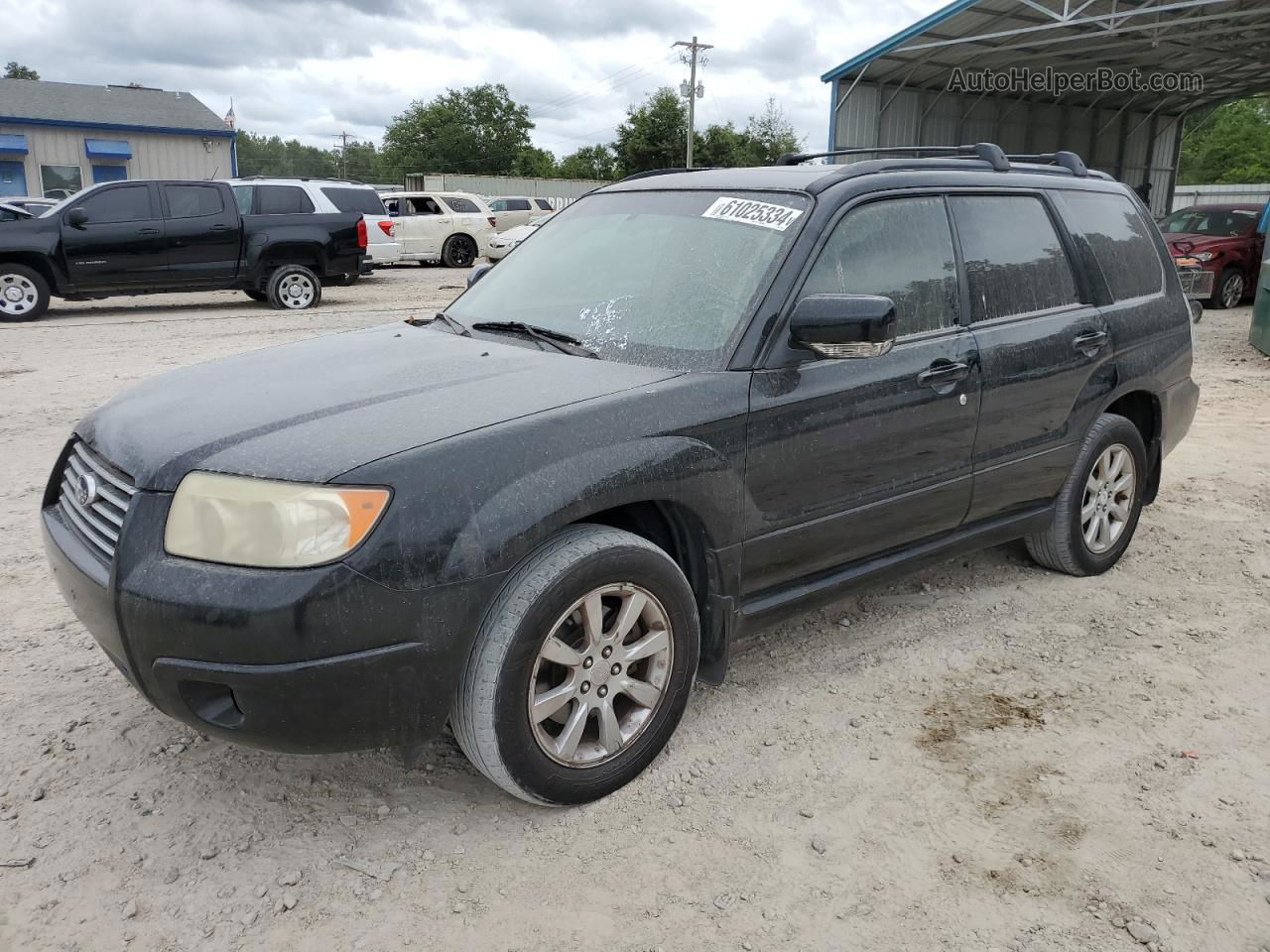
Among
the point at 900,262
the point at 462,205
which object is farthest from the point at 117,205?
the point at 900,262

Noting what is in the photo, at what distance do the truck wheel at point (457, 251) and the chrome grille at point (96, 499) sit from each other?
20650mm

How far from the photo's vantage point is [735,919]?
242 centimetres

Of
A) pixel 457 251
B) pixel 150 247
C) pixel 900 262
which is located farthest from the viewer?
pixel 457 251

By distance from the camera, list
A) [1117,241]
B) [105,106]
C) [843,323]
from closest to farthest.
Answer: [843,323]
[1117,241]
[105,106]

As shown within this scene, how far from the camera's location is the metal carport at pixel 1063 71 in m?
19.7

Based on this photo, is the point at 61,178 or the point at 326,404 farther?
the point at 61,178

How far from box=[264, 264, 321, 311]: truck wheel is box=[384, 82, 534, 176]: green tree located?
223 feet

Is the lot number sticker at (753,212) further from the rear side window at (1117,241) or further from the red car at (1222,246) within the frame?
the red car at (1222,246)

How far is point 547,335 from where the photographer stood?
133 inches

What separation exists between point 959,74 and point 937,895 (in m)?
24.9

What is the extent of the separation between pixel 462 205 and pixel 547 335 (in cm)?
2103

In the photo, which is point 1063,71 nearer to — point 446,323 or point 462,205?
point 462,205

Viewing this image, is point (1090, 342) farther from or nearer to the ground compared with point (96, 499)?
farther from the ground

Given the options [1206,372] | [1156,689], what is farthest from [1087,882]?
[1206,372]
